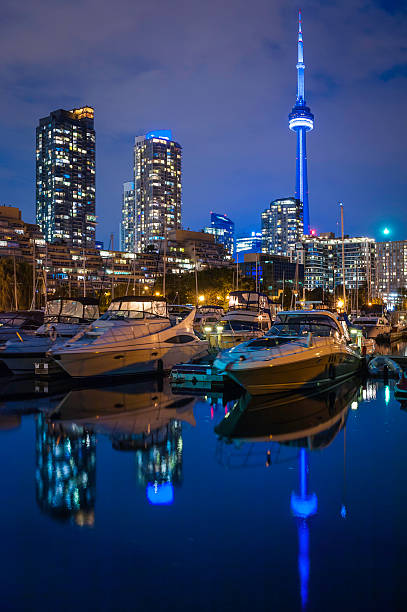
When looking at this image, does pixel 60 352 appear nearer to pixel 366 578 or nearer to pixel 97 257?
pixel 366 578

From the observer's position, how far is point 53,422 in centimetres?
1268

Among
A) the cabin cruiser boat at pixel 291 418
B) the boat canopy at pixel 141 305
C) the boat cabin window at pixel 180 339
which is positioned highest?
the boat canopy at pixel 141 305

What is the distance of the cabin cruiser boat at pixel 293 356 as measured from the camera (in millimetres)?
14789

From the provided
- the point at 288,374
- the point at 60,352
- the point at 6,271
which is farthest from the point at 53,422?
the point at 6,271

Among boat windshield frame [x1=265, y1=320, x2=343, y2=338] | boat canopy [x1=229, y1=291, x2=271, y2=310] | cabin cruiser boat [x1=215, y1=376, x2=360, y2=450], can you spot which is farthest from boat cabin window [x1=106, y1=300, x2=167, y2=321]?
boat canopy [x1=229, y1=291, x2=271, y2=310]

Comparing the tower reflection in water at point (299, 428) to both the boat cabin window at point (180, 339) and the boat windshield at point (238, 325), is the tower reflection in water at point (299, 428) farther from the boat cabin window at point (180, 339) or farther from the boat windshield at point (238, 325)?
the boat windshield at point (238, 325)

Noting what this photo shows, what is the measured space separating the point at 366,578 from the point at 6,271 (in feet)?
210

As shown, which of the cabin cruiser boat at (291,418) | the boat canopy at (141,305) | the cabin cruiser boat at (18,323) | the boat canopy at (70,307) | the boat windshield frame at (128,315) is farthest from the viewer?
the boat canopy at (70,307)

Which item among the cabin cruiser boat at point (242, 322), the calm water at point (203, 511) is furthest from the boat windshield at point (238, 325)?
the calm water at point (203, 511)

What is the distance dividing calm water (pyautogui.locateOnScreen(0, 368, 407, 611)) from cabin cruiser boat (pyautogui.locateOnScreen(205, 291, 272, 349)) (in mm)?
11308

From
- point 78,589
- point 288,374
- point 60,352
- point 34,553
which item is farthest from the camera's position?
point 60,352

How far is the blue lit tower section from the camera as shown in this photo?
5430 mm

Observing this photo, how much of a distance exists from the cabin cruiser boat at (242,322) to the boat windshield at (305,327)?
533 centimetres

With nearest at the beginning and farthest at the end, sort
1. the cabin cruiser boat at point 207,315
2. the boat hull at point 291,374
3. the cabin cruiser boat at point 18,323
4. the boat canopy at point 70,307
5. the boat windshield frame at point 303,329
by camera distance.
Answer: the boat hull at point 291,374 < the boat windshield frame at point 303,329 < the cabin cruiser boat at point 18,323 < the boat canopy at point 70,307 < the cabin cruiser boat at point 207,315
